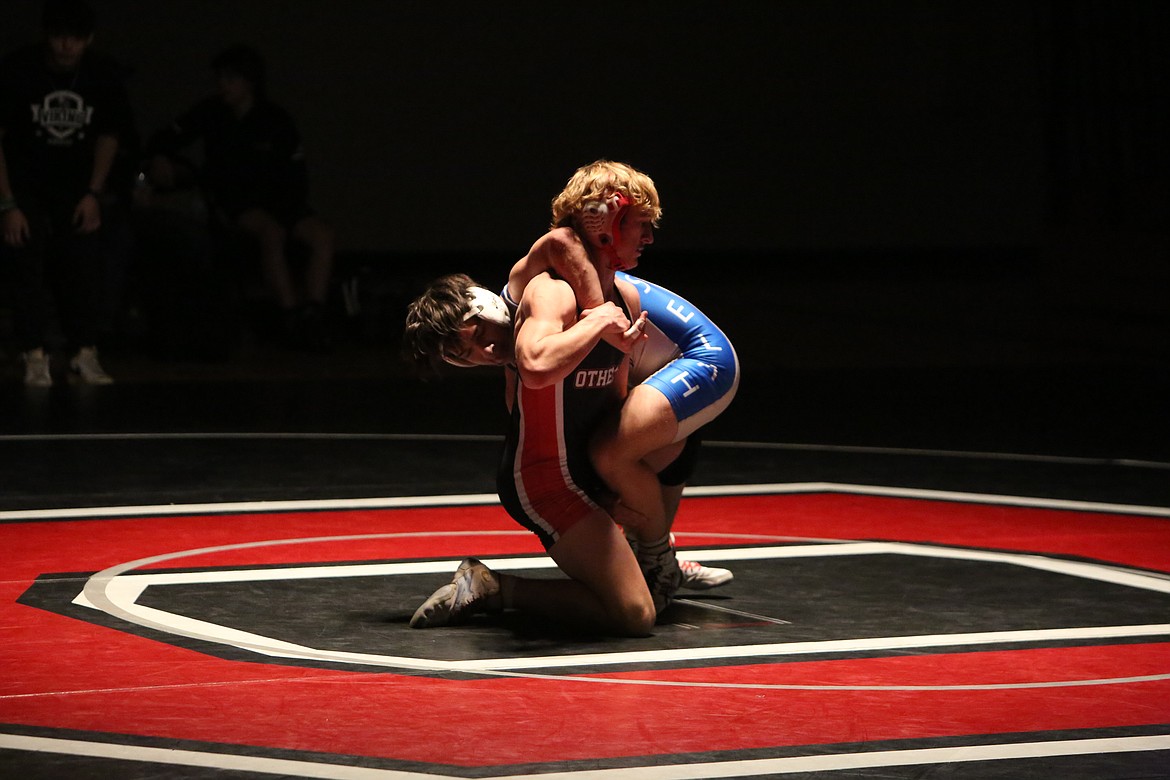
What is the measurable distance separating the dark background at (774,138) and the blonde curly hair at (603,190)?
6.13m

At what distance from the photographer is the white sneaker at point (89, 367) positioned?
25.1ft

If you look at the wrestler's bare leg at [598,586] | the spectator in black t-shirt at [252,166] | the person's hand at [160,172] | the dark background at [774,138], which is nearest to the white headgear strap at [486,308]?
the wrestler's bare leg at [598,586]

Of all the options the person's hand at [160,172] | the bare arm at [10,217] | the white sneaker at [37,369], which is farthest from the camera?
the person's hand at [160,172]

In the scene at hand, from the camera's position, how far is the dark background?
1070 centimetres

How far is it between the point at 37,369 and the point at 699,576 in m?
4.48

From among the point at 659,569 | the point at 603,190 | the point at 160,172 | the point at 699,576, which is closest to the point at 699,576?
the point at 699,576

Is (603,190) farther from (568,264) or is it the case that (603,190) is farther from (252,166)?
(252,166)

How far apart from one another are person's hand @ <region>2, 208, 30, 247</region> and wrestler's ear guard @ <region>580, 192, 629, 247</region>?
4.37m

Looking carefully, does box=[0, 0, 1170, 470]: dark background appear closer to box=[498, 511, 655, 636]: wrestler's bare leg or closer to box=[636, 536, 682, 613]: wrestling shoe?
box=[636, 536, 682, 613]: wrestling shoe

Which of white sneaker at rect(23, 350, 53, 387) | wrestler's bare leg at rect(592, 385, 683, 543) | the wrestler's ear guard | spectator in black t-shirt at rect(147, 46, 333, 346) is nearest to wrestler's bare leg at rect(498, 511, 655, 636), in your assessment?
wrestler's bare leg at rect(592, 385, 683, 543)

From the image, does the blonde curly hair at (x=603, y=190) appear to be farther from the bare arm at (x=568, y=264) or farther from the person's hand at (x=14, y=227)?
the person's hand at (x=14, y=227)

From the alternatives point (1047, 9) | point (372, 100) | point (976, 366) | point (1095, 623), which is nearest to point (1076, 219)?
point (1047, 9)

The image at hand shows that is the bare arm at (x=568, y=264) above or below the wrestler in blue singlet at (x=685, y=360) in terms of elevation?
above

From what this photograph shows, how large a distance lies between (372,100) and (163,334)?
477cm
